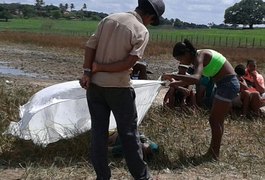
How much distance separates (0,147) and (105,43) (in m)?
2.07

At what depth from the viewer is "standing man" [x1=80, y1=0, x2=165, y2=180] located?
4.27 meters

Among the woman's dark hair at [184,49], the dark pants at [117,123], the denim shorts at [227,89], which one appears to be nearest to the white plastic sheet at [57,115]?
the woman's dark hair at [184,49]

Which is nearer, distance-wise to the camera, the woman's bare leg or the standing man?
the standing man

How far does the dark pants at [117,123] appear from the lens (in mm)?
4348

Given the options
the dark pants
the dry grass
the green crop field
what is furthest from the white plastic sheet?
the green crop field

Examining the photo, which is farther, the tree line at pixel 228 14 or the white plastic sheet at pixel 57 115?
the tree line at pixel 228 14

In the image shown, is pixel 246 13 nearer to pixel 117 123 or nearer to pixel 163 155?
pixel 163 155

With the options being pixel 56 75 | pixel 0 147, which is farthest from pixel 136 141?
pixel 56 75

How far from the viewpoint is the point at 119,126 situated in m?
4.40

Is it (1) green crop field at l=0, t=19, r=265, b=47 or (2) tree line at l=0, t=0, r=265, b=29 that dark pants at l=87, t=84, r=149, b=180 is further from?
(2) tree line at l=0, t=0, r=265, b=29

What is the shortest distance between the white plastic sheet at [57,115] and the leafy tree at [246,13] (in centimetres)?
11301

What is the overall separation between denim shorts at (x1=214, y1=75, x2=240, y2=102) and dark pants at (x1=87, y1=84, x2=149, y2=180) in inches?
63.3

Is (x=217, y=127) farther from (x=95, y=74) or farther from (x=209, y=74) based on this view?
(x=95, y=74)

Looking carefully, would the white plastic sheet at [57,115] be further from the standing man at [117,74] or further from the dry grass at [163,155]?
the standing man at [117,74]
